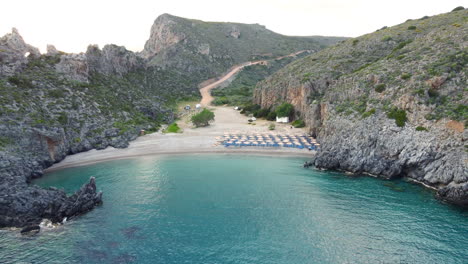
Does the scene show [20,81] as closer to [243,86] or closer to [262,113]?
[262,113]

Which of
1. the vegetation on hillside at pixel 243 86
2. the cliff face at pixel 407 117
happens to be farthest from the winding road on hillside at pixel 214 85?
the cliff face at pixel 407 117

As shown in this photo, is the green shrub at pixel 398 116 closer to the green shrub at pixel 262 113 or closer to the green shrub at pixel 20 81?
the green shrub at pixel 262 113

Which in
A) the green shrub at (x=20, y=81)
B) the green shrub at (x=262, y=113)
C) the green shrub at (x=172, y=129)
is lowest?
the green shrub at (x=172, y=129)

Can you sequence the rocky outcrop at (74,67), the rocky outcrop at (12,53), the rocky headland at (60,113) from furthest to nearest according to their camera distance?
the rocky outcrop at (74,67)
the rocky outcrop at (12,53)
the rocky headland at (60,113)

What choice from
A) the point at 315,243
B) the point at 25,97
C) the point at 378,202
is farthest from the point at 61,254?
the point at 25,97

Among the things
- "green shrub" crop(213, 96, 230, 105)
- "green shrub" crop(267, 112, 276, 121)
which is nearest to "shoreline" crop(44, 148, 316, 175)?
"green shrub" crop(267, 112, 276, 121)

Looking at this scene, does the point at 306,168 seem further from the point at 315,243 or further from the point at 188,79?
the point at 188,79
